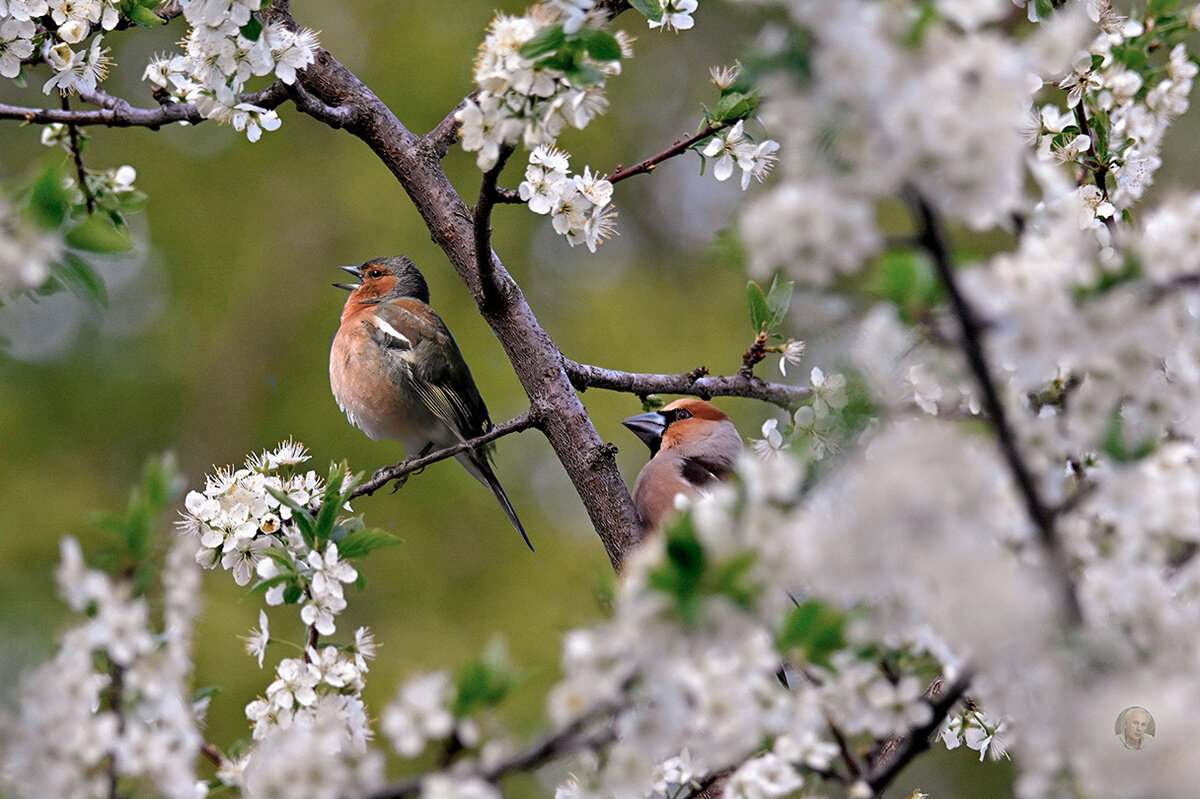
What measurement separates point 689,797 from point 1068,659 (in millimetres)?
1228

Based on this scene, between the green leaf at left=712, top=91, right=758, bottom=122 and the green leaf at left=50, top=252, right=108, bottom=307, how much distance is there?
1632mm

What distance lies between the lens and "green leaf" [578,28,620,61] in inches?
80.8

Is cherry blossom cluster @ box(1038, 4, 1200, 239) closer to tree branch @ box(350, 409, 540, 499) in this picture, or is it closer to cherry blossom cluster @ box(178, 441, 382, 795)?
tree branch @ box(350, 409, 540, 499)

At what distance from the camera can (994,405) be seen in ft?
4.17

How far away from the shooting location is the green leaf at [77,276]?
199cm

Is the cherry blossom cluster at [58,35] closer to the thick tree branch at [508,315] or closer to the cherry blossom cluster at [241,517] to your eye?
the thick tree branch at [508,315]

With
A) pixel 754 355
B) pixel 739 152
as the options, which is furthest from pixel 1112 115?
pixel 754 355

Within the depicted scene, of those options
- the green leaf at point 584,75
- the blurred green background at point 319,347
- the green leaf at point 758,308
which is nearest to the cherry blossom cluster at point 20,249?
the green leaf at point 584,75

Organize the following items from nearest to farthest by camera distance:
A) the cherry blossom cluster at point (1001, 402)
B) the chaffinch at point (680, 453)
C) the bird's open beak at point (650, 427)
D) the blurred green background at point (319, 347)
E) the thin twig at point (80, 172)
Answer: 1. the cherry blossom cluster at point (1001, 402)
2. the thin twig at point (80, 172)
3. the chaffinch at point (680, 453)
4. the bird's open beak at point (650, 427)
5. the blurred green background at point (319, 347)

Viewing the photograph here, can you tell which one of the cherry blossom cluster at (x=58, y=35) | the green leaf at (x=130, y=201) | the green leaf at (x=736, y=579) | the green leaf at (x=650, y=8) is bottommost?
the green leaf at (x=736, y=579)

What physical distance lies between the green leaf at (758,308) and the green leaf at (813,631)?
147 cm

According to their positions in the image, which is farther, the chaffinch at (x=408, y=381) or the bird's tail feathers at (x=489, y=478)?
the chaffinch at (x=408, y=381)

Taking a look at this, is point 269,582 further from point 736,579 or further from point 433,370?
point 433,370

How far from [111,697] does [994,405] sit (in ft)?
4.10
